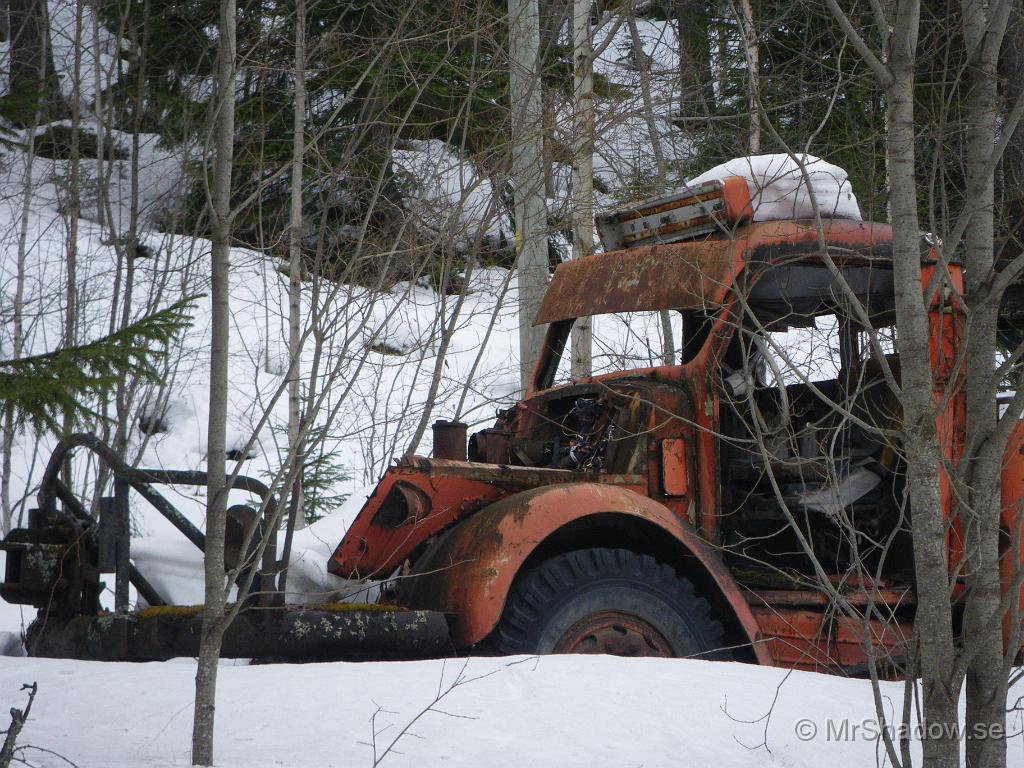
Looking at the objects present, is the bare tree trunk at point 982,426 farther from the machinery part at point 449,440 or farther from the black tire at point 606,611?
the machinery part at point 449,440

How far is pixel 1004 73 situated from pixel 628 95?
9.36 feet

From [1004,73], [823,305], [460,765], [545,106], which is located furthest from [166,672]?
[1004,73]

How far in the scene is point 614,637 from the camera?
4809 mm

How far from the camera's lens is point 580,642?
15.6 feet

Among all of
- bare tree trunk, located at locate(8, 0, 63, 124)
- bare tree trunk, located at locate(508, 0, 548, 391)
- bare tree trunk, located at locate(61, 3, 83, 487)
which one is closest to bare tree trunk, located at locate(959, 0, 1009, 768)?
bare tree trunk, located at locate(508, 0, 548, 391)

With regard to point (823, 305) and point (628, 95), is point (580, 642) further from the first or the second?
point (628, 95)

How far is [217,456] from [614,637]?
7.05ft

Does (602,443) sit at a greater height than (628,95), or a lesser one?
lesser

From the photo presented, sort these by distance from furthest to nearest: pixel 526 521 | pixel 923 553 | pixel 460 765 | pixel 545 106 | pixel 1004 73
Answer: pixel 545 106 < pixel 1004 73 < pixel 526 521 < pixel 460 765 < pixel 923 553

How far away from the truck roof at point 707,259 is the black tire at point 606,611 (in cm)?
124

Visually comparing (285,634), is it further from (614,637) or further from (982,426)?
(982,426)

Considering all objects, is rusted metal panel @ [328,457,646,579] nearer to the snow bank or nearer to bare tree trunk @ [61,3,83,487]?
the snow bank

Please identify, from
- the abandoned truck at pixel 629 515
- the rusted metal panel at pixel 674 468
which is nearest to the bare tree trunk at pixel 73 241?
the abandoned truck at pixel 629 515

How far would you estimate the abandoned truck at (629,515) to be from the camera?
451 centimetres
